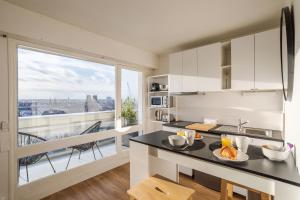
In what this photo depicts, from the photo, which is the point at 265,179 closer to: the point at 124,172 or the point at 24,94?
the point at 124,172

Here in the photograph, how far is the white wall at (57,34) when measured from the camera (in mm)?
1785

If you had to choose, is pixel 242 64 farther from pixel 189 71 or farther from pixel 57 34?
pixel 57 34

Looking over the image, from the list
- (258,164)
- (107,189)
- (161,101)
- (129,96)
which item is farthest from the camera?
(129,96)

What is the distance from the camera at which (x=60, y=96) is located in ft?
7.95

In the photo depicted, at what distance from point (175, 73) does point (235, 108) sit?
129 centimetres

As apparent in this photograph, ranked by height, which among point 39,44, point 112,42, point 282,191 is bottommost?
point 282,191

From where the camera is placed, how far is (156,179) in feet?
4.71

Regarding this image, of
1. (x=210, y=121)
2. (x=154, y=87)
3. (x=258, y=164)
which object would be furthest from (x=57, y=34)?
(x=210, y=121)

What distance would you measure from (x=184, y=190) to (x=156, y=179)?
0.28 meters

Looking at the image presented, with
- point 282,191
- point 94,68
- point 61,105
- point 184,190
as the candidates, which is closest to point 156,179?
point 184,190

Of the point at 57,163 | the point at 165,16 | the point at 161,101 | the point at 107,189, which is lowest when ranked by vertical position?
the point at 107,189

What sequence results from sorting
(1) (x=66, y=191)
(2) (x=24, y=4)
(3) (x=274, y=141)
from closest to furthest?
(2) (x=24, y=4) < (3) (x=274, y=141) < (1) (x=66, y=191)

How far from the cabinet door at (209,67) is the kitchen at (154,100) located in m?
0.02

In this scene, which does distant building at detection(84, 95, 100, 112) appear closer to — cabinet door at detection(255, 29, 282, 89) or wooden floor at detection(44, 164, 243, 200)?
wooden floor at detection(44, 164, 243, 200)
